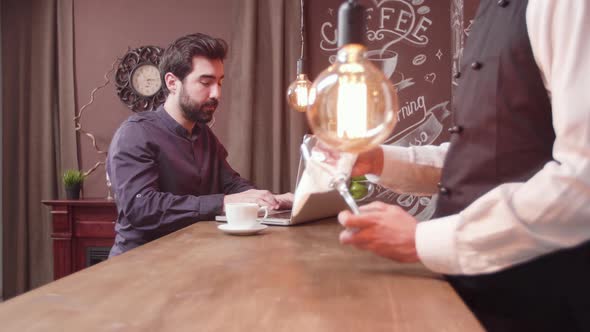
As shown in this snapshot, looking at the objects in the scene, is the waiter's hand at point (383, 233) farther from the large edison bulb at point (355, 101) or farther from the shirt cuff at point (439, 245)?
the large edison bulb at point (355, 101)

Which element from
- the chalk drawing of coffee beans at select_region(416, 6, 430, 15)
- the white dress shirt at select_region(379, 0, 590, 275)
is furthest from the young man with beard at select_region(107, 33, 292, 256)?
the chalk drawing of coffee beans at select_region(416, 6, 430, 15)

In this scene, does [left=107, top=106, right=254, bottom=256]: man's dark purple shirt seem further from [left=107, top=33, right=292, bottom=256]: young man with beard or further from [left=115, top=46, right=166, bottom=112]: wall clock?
[left=115, top=46, right=166, bottom=112]: wall clock

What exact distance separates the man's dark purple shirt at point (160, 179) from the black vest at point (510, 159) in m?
1.19

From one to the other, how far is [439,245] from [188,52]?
6.51 ft

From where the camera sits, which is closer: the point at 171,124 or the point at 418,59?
the point at 171,124

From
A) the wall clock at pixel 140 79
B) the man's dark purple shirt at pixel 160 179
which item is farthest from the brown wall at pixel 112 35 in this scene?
the man's dark purple shirt at pixel 160 179

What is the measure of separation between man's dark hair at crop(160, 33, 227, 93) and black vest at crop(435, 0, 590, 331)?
1.77 m

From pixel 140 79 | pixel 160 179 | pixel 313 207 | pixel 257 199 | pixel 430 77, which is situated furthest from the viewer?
pixel 140 79

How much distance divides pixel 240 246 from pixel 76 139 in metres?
3.02

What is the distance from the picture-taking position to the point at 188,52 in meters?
2.47

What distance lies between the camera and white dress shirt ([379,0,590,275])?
703 mm

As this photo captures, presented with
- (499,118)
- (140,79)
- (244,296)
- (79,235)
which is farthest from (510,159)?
(140,79)

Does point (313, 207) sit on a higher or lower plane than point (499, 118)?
lower

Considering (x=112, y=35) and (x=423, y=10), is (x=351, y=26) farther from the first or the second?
(x=112, y=35)
